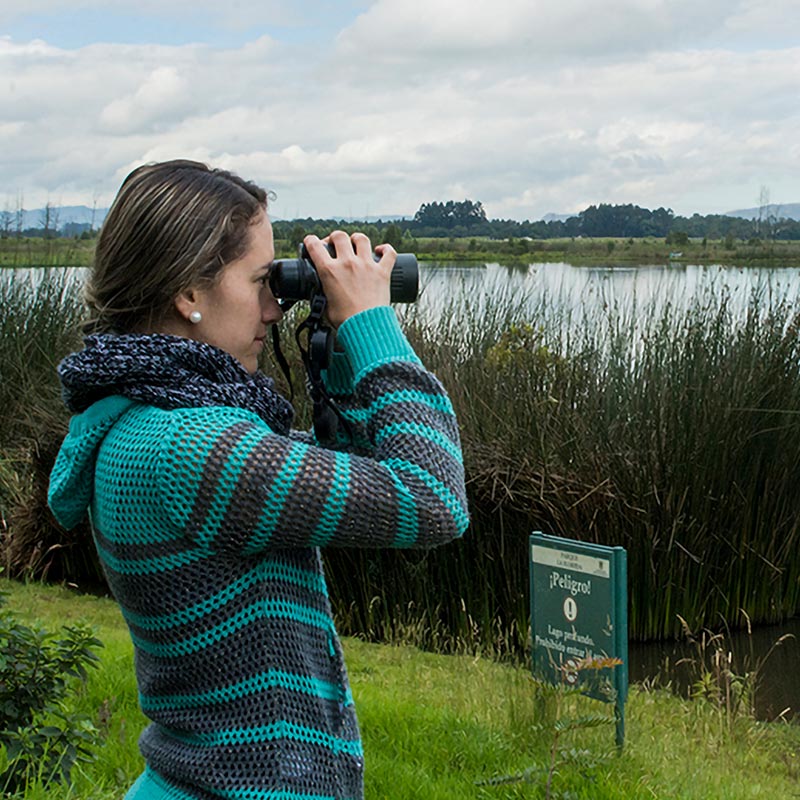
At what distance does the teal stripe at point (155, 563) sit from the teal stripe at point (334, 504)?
0.13 meters

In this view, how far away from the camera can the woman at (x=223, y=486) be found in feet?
4.18

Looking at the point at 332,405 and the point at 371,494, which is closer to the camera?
the point at 371,494

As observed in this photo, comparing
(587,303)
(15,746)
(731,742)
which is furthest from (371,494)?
(587,303)

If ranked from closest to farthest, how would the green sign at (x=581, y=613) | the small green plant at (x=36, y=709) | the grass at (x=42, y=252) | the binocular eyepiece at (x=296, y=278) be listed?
the binocular eyepiece at (x=296, y=278) < the small green plant at (x=36, y=709) < the green sign at (x=581, y=613) < the grass at (x=42, y=252)

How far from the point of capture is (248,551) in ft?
4.24

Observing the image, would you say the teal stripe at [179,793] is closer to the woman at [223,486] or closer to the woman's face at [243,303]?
the woman at [223,486]

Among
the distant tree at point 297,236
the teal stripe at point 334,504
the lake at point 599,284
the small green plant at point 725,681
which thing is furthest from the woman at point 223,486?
the lake at point 599,284

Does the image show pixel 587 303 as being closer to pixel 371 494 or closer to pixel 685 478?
pixel 685 478

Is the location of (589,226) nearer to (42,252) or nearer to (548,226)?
(548,226)

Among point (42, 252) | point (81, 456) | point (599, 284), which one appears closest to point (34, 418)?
point (42, 252)

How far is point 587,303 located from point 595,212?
728cm

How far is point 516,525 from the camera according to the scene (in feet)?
20.8

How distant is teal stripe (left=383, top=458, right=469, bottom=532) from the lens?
4.34 ft

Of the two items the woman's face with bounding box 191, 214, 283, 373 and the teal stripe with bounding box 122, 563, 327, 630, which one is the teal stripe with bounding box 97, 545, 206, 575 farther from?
the woman's face with bounding box 191, 214, 283, 373
